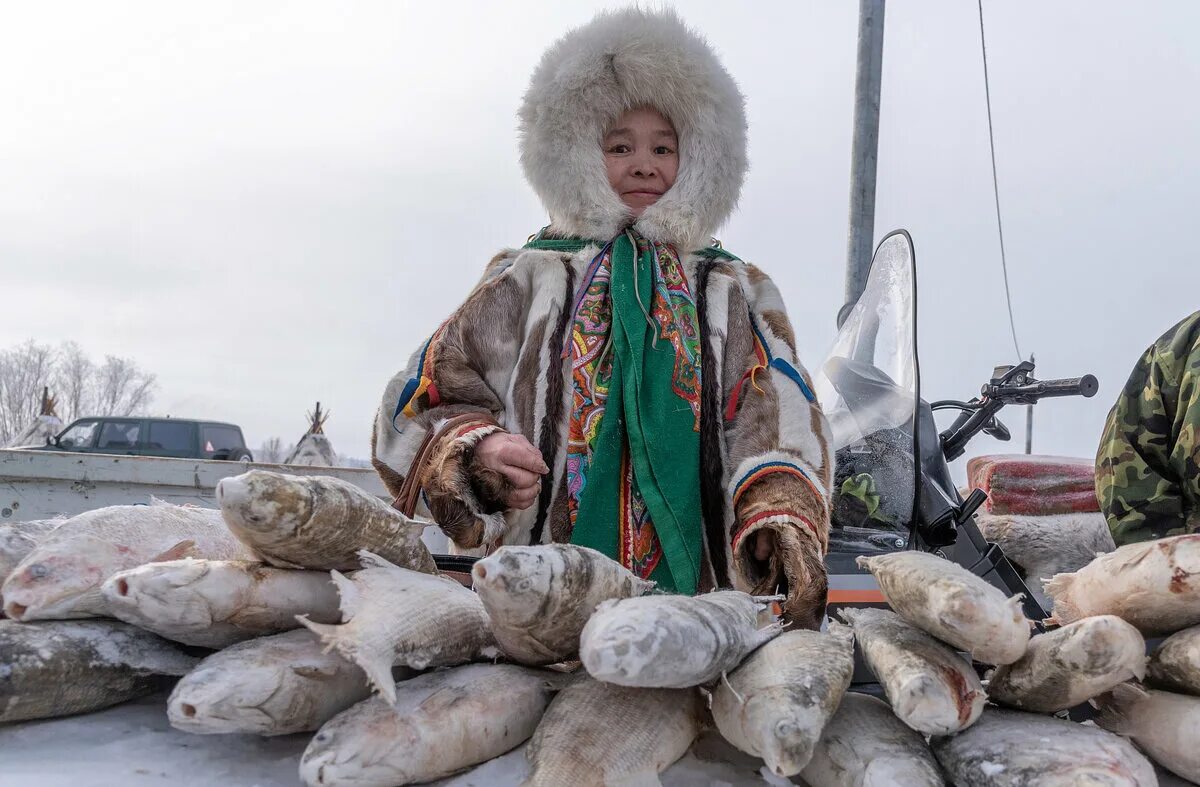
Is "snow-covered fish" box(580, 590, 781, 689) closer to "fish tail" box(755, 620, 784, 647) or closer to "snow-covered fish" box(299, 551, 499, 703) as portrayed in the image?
"fish tail" box(755, 620, 784, 647)

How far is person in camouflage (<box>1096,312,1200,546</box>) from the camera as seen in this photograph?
2.14m

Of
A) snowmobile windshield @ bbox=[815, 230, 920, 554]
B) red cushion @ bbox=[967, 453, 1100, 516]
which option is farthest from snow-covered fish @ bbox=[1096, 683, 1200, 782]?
red cushion @ bbox=[967, 453, 1100, 516]

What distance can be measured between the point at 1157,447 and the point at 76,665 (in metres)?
2.63

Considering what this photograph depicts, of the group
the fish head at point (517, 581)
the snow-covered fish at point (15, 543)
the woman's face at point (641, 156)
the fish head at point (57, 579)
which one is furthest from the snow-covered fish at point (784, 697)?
the woman's face at point (641, 156)

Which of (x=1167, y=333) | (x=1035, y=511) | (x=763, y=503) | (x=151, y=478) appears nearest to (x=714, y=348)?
(x=763, y=503)

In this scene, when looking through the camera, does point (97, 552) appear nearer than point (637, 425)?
Yes

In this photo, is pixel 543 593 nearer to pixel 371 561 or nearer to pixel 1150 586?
pixel 371 561

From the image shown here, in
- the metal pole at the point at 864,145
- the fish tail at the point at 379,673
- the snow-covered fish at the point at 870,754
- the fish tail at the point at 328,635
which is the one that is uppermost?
the metal pole at the point at 864,145

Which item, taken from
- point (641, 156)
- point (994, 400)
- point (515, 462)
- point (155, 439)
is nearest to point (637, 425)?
point (515, 462)

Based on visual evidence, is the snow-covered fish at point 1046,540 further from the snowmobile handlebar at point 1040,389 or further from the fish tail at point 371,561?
the fish tail at point 371,561

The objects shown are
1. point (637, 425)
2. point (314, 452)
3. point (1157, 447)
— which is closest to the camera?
point (637, 425)

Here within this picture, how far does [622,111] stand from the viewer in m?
2.07

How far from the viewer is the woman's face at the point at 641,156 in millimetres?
2035

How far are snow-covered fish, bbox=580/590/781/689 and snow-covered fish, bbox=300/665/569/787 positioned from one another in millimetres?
164
